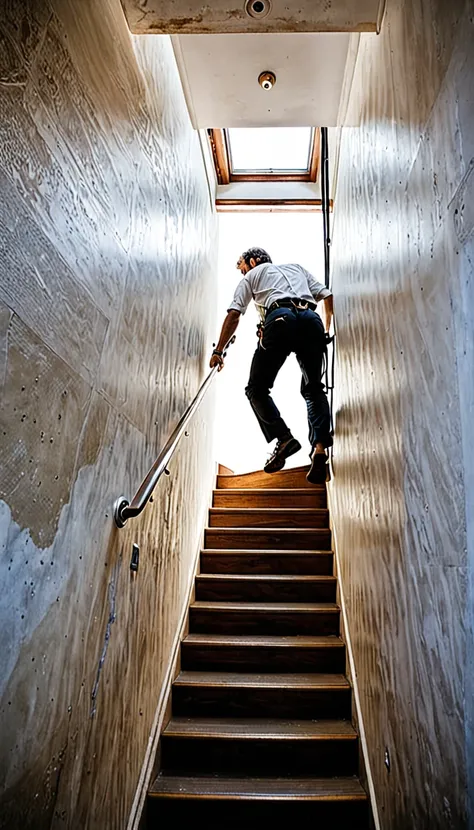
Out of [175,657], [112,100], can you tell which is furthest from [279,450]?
[112,100]

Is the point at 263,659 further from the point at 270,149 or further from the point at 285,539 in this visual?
the point at 270,149

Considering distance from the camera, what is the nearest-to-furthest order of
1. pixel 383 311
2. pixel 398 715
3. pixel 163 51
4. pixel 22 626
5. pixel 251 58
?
pixel 22 626 < pixel 398 715 < pixel 383 311 < pixel 163 51 < pixel 251 58

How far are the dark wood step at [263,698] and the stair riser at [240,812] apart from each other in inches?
15.2

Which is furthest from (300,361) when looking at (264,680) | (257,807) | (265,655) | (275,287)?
(257,807)

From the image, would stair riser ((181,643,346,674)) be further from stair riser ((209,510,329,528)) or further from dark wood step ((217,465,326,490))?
dark wood step ((217,465,326,490))

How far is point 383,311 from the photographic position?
1.62 metres

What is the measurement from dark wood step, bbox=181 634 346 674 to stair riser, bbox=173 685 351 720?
179 mm

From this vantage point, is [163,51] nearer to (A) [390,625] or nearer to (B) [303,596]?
(A) [390,625]

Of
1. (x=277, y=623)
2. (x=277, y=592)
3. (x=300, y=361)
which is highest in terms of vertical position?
(x=300, y=361)

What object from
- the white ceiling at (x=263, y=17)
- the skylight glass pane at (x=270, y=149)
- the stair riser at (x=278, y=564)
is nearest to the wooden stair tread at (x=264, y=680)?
the stair riser at (x=278, y=564)

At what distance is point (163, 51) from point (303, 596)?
2474mm

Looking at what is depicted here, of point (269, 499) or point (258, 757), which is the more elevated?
point (269, 499)

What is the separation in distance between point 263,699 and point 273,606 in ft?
1.58

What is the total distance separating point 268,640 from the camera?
2396mm
